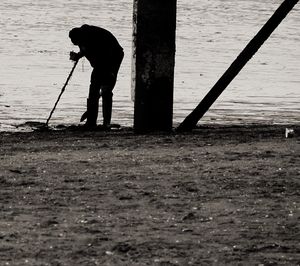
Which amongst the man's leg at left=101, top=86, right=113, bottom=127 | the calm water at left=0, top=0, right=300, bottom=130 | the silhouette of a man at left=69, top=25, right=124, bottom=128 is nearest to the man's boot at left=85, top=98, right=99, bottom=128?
the silhouette of a man at left=69, top=25, right=124, bottom=128

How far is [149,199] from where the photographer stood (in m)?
8.91

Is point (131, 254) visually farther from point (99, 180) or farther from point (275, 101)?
point (275, 101)

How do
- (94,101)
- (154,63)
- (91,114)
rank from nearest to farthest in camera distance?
(154,63), (91,114), (94,101)

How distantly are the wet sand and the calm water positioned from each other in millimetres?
3242

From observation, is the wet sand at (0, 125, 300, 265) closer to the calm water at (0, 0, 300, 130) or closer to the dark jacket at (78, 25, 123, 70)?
the dark jacket at (78, 25, 123, 70)

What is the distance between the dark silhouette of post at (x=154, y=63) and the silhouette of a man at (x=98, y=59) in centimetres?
100

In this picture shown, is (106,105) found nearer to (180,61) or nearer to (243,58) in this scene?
(243,58)

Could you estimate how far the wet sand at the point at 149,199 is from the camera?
7.03 meters

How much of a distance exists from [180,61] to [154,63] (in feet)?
42.1

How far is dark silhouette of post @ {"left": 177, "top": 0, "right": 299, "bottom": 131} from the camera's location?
13680mm

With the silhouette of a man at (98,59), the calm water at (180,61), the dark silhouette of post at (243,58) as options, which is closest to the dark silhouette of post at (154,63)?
the dark silhouette of post at (243,58)

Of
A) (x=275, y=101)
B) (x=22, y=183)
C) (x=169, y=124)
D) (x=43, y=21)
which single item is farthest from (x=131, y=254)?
(x=43, y=21)

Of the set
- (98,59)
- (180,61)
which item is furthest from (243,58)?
(180,61)

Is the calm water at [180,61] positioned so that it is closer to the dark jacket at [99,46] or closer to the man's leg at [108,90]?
the man's leg at [108,90]
